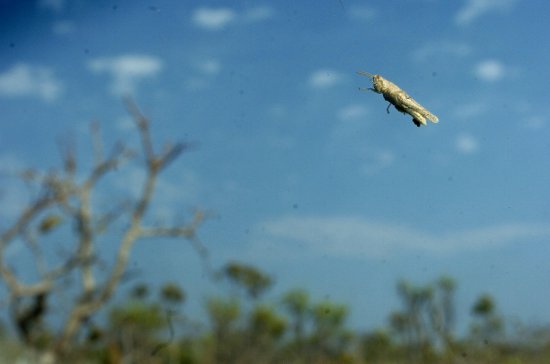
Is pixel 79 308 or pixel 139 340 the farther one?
pixel 139 340

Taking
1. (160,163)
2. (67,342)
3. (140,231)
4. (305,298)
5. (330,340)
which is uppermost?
(160,163)

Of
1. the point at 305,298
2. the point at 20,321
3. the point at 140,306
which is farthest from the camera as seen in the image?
the point at 305,298

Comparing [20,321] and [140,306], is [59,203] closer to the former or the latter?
[20,321]

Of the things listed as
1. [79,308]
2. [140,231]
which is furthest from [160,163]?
[79,308]

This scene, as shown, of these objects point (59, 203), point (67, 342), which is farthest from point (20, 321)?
point (59, 203)

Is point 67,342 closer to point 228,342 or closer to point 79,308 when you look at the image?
point 79,308

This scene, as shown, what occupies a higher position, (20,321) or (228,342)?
(20,321)

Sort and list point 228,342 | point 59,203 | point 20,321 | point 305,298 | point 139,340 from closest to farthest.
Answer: point 20,321, point 59,203, point 139,340, point 228,342, point 305,298
